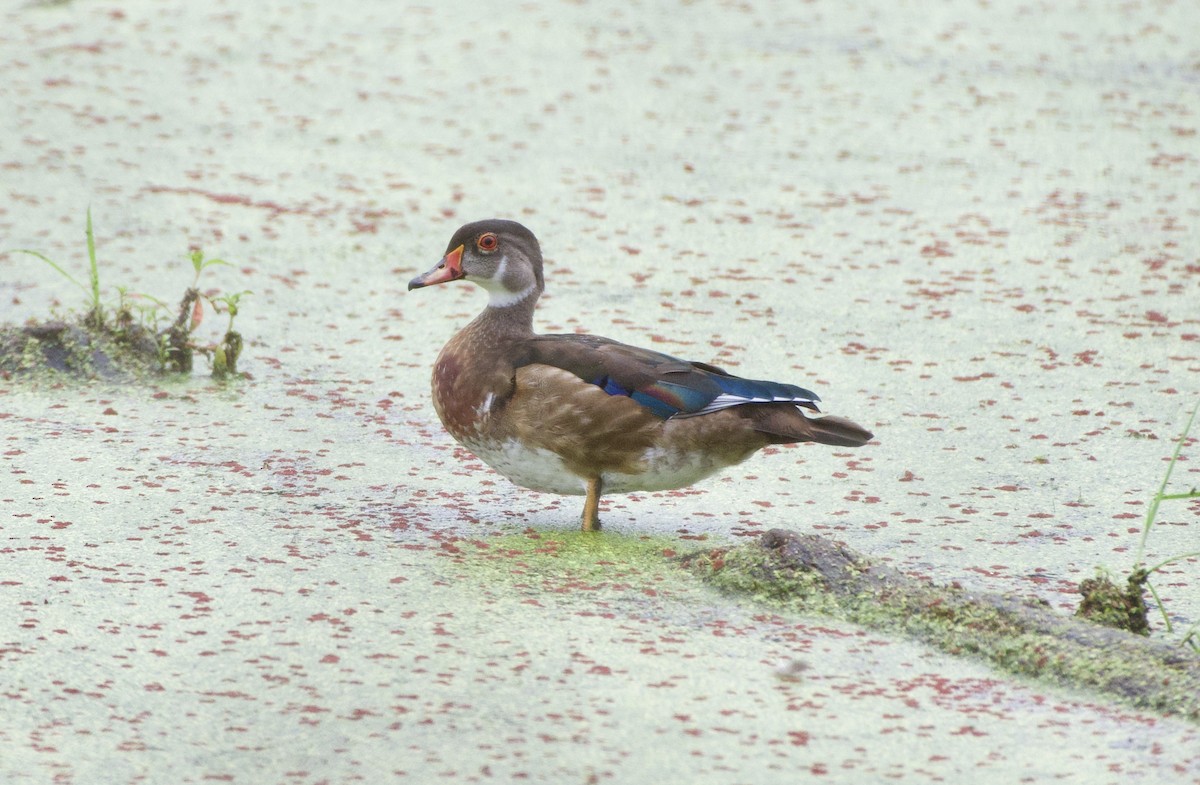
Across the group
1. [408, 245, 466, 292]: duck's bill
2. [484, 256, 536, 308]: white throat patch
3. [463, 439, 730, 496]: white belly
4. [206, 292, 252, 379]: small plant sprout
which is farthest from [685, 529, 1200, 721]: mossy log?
[206, 292, 252, 379]: small plant sprout

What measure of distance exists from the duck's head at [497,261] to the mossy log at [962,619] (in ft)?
2.79

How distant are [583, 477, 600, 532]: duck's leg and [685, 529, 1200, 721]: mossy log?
30cm

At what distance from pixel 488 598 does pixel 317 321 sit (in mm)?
1802

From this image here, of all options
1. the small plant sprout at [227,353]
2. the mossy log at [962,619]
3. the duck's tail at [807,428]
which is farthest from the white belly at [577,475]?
the small plant sprout at [227,353]

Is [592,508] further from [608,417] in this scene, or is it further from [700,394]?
[700,394]

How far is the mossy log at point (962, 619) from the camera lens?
251 centimetres

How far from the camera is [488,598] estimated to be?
2.84 m

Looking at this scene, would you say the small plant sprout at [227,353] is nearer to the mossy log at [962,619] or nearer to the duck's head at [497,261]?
the duck's head at [497,261]

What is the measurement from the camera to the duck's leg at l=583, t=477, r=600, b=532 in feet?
10.7

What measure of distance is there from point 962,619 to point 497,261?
4.56 ft

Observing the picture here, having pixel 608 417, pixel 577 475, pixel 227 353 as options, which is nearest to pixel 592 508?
pixel 577 475

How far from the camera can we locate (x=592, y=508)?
3.27 m

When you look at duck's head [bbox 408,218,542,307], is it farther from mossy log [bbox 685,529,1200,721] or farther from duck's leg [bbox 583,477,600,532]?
mossy log [bbox 685,529,1200,721]

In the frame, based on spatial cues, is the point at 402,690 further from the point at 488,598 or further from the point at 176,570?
the point at 176,570
